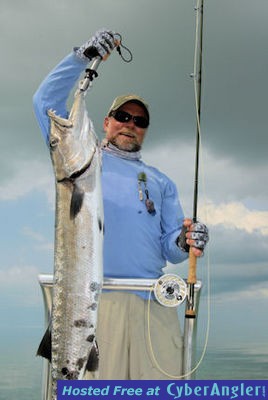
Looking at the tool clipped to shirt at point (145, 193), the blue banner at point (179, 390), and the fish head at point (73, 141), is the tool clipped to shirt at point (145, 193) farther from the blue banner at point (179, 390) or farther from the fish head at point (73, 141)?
the blue banner at point (179, 390)

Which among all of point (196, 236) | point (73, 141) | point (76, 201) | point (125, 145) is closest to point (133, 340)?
point (196, 236)

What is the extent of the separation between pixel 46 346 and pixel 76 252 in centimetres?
86

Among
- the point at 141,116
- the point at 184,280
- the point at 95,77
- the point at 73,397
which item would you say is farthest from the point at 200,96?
the point at 73,397

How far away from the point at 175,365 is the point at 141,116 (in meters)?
2.67

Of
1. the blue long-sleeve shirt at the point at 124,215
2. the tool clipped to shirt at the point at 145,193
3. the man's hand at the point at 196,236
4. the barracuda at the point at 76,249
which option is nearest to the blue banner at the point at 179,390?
the barracuda at the point at 76,249

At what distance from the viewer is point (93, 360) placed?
5.16 meters

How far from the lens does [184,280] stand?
5.98 m

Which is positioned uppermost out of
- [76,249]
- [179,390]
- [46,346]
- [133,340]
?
[76,249]

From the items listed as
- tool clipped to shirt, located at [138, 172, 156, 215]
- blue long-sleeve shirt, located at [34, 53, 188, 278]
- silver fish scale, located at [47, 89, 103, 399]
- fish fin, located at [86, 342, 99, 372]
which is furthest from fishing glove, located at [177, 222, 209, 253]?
fish fin, located at [86, 342, 99, 372]

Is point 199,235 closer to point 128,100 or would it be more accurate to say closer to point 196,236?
point 196,236

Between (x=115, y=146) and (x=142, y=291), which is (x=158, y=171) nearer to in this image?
(x=115, y=146)

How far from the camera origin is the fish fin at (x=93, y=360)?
5139mm

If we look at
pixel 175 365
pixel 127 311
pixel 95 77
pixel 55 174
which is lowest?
pixel 175 365

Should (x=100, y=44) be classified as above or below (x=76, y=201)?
above
